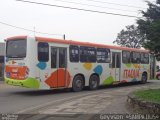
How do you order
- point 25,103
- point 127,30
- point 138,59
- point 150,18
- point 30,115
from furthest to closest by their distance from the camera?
point 127,30 → point 138,59 → point 150,18 → point 25,103 → point 30,115

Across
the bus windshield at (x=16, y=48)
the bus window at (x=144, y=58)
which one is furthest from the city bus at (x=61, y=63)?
the bus window at (x=144, y=58)

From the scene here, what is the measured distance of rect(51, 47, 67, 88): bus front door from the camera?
2048 cm

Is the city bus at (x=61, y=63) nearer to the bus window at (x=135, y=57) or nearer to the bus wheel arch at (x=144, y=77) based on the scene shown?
the bus window at (x=135, y=57)

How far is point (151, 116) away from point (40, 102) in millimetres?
6279

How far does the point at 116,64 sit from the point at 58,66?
6.23m

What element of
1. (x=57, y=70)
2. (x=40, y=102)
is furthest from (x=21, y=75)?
(x=40, y=102)

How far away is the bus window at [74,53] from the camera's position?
21761mm

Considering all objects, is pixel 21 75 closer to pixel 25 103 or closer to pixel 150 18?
pixel 25 103

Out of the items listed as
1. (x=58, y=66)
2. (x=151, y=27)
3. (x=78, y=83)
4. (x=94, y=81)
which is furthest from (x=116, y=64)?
(x=151, y=27)

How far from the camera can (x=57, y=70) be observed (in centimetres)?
2069

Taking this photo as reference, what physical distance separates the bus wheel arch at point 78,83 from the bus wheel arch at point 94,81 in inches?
30.2

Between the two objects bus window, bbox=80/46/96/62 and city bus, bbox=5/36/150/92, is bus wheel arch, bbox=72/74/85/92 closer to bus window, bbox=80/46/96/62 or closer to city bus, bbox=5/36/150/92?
city bus, bbox=5/36/150/92

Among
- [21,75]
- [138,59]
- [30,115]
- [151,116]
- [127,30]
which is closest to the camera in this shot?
[151,116]

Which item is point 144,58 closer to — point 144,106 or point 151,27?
point 151,27
